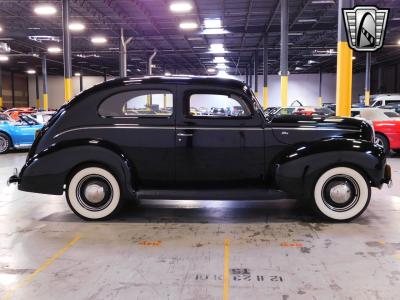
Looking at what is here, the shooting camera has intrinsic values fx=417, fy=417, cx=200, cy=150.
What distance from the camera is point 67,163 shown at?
16.7 ft

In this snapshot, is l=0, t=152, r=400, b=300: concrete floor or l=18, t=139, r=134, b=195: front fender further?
l=18, t=139, r=134, b=195: front fender

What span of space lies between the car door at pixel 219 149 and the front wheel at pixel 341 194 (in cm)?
76

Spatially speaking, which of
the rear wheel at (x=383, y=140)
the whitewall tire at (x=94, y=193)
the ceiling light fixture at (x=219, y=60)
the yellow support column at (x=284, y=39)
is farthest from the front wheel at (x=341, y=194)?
the ceiling light fixture at (x=219, y=60)

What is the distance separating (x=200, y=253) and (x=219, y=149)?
145 centimetres

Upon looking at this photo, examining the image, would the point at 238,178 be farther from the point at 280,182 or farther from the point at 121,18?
the point at 121,18

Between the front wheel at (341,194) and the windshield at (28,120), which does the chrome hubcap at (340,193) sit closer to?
the front wheel at (341,194)

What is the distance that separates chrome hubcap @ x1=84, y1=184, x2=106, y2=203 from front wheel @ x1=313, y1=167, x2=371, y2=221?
261 cm

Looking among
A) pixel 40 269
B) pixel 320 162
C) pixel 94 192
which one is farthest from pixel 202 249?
pixel 320 162

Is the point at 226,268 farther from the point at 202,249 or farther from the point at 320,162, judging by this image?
the point at 320,162

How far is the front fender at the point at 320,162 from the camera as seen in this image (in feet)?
16.4

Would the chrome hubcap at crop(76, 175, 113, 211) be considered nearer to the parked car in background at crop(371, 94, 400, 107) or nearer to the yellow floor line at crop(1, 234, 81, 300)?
the yellow floor line at crop(1, 234, 81, 300)

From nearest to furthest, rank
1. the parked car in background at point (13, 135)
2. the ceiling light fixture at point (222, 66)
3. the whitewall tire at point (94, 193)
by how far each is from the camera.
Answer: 1. the whitewall tire at point (94, 193)
2. the parked car in background at point (13, 135)
3. the ceiling light fixture at point (222, 66)

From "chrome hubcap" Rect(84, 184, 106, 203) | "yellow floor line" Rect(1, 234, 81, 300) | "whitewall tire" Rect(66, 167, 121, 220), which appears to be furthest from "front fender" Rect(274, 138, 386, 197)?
"yellow floor line" Rect(1, 234, 81, 300)

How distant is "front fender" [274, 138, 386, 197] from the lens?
5000 millimetres
